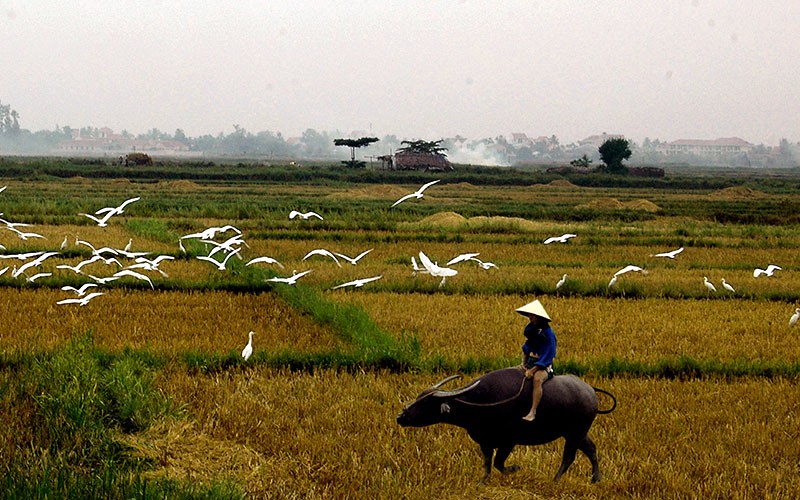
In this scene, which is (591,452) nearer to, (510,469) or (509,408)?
(510,469)

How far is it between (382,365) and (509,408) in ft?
11.4

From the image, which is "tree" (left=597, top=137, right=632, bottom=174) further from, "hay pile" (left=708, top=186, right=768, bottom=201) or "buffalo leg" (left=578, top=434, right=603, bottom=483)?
"buffalo leg" (left=578, top=434, right=603, bottom=483)

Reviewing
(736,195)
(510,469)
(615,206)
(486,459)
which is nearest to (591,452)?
(510,469)

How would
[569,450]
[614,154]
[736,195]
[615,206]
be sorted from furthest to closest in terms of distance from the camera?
1. [614,154]
2. [736,195]
3. [615,206]
4. [569,450]

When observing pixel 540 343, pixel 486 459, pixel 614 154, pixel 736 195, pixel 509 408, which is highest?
pixel 614 154

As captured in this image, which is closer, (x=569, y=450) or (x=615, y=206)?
(x=569, y=450)

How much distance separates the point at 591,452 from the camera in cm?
464

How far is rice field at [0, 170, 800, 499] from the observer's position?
16.1 feet

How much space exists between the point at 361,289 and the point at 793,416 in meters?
7.39

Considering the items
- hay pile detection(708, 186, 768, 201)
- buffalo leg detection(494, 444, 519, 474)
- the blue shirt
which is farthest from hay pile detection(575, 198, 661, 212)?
the blue shirt

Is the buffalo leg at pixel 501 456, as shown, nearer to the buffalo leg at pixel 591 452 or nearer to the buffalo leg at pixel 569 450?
the buffalo leg at pixel 569 450

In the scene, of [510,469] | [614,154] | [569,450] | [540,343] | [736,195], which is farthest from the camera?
[614,154]

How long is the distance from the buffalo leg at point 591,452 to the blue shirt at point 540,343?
0.67 meters

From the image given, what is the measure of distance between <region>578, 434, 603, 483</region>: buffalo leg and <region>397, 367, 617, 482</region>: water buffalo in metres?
0.18
